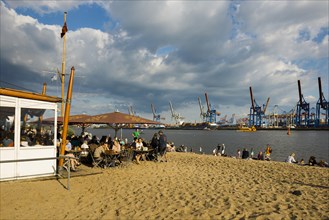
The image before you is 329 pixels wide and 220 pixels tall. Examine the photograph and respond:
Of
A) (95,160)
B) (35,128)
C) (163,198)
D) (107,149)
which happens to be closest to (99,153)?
(95,160)

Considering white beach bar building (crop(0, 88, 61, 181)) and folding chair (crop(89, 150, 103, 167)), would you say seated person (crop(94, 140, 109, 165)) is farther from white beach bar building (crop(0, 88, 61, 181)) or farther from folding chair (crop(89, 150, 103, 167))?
white beach bar building (crop(0, 88, 61, 181))

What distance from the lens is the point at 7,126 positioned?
253 inches

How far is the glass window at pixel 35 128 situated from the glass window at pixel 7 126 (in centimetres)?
22

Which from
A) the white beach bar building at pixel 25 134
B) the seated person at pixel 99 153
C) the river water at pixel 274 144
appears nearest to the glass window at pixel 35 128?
the white beach bar building at pixel 25 134

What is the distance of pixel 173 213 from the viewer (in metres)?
4.90

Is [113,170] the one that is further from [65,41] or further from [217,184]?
[65,41]

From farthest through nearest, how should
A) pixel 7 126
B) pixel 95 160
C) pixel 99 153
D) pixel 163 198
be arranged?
pixel 95 160 → pixel 99 153 → pixel 7 126 → pixel 163 198

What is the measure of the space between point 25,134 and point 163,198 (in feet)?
12.7

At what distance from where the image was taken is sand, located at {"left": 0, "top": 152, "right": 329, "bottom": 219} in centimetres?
489

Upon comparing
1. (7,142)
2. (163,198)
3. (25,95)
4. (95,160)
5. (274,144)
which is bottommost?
(274,144)

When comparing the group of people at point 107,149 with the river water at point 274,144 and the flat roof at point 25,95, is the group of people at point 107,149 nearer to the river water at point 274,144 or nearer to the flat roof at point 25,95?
the flat roof at point 25,95

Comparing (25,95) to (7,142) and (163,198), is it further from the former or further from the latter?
(163,198)

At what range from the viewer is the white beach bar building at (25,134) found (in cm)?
639

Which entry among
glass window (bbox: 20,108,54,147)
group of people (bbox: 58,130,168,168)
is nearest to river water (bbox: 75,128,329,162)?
group of people (bbox: 58,130,168,168)
